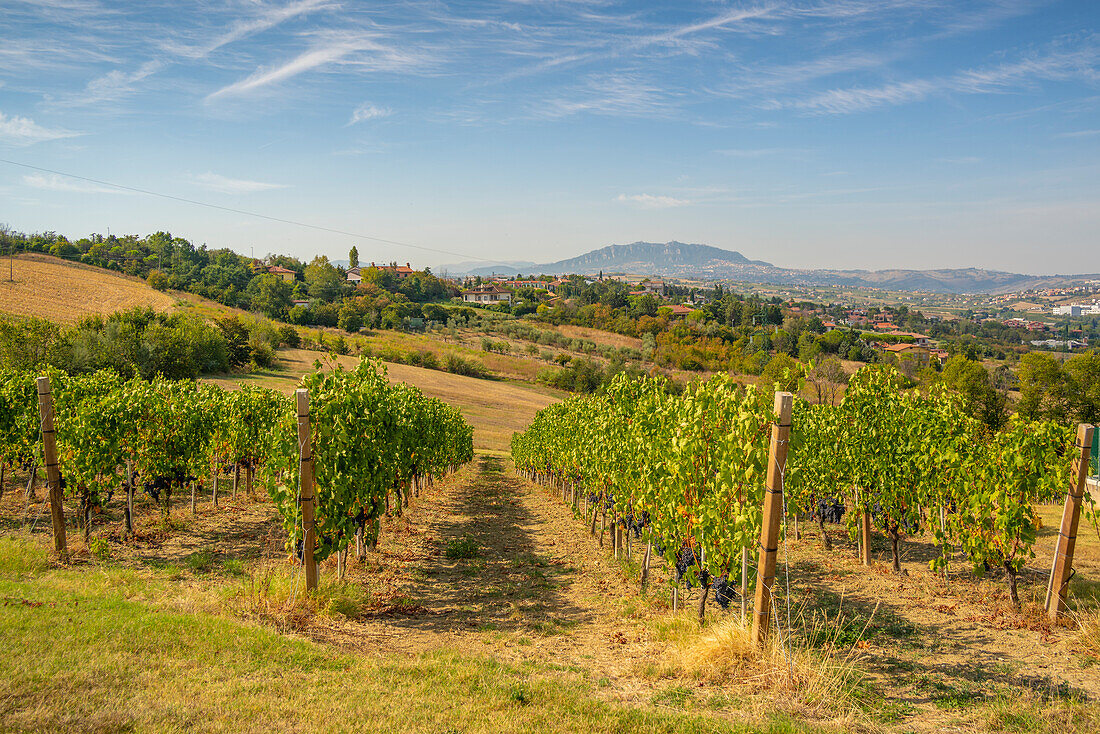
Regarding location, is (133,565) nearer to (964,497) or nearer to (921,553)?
(964,497)

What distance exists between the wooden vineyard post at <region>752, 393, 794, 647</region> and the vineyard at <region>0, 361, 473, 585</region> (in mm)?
5494

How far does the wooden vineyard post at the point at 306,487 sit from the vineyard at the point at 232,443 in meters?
0.01

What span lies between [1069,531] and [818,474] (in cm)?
504

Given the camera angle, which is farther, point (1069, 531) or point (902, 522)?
point (902, 522)

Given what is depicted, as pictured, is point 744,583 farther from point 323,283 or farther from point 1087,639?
point 323,283

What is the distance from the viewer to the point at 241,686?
4926 mm

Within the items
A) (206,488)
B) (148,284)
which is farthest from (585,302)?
(206,488)

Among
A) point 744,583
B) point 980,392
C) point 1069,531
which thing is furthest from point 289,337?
point 1069,531

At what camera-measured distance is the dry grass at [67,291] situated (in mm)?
53656

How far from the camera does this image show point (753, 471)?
21.0 ft

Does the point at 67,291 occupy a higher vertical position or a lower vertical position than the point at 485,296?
lower

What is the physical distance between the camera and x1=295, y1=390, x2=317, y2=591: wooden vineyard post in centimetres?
744

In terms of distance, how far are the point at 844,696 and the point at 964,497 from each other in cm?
609

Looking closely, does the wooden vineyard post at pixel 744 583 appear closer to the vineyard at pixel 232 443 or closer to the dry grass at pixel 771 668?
the dry grass at pixel 771 668
